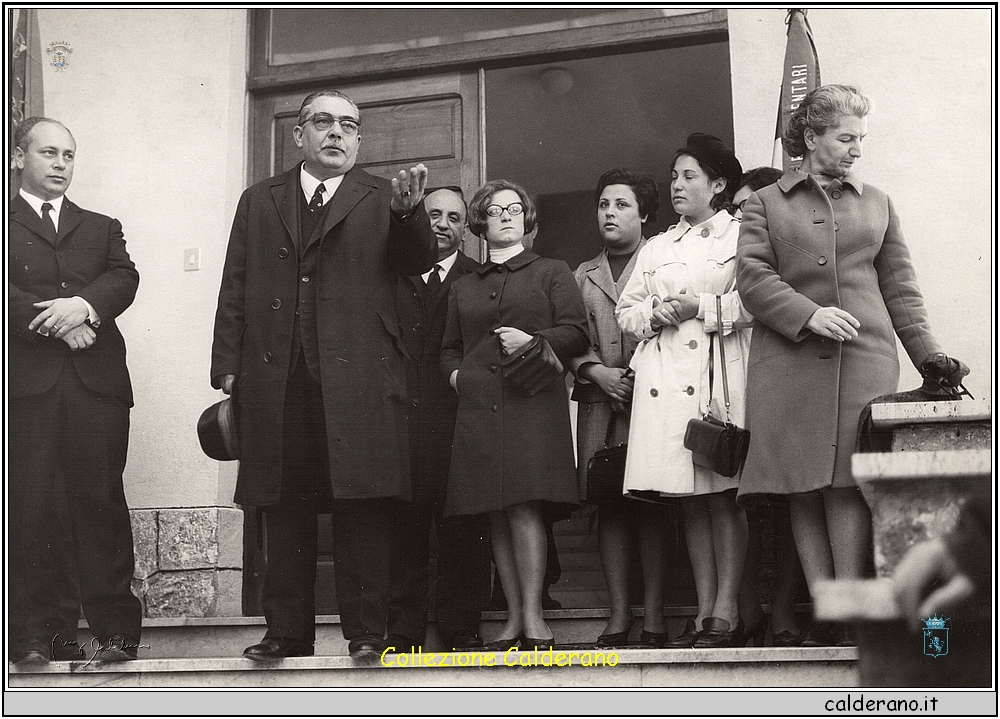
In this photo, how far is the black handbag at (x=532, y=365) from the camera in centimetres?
452

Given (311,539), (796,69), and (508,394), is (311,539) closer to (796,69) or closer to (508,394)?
(508,394)

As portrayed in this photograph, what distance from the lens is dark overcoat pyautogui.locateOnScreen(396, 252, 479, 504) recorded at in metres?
4.68

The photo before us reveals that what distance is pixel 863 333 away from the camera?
4324mm

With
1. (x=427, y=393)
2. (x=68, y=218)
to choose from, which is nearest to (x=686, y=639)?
(x=427, y=393)

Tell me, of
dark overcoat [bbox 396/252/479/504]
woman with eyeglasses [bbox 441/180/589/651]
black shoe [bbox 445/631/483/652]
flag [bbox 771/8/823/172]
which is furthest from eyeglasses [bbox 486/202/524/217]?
black shoe [bbox 445/631/483/652]

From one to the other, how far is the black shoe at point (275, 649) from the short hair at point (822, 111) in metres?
2.43

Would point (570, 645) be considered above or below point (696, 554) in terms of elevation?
below

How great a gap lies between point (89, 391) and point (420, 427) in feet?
4.19

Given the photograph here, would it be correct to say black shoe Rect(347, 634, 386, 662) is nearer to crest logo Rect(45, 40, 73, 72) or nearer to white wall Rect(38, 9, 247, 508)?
white wall Rect(38, 9, 247, 508)

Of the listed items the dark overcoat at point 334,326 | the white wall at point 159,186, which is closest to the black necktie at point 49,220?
the white wall at point 159,186

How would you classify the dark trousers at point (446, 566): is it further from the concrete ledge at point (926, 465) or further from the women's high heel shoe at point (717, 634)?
the concrete ledge at point (926, 465)

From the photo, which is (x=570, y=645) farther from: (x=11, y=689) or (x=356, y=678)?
(x=11, y=689)

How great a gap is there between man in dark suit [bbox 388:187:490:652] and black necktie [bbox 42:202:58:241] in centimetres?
139

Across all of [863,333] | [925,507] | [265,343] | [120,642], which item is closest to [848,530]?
[925,507]
